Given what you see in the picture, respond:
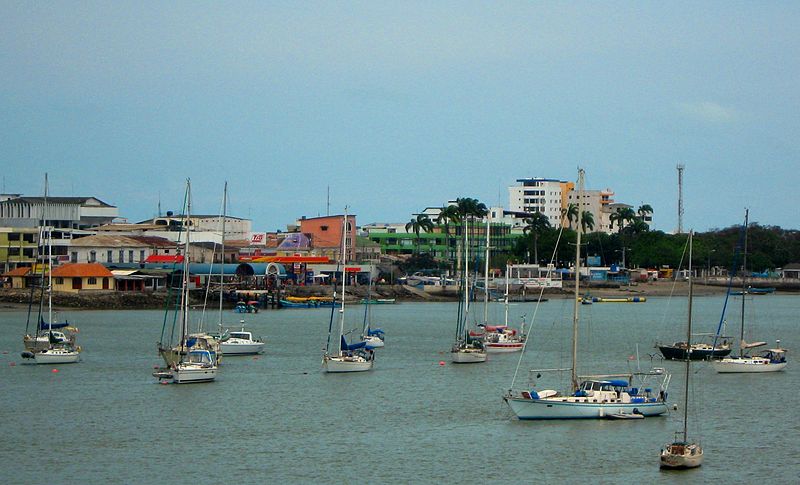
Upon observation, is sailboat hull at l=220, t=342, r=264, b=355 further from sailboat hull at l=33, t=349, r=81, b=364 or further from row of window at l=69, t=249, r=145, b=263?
row of window at l=69, t=249, r=145, b=263

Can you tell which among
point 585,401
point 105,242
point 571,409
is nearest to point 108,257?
point 105,242

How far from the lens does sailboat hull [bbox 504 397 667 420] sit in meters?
48.3

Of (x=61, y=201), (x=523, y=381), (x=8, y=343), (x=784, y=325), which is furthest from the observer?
(x=61, y=201)

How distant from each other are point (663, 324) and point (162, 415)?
77.1 metres

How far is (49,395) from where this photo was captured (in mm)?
58344

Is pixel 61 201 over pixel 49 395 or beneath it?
over

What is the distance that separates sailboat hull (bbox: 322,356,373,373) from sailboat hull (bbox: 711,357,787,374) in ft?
64.9

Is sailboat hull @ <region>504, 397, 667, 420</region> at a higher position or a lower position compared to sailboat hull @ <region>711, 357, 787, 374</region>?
lower

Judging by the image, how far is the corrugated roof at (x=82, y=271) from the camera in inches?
5256

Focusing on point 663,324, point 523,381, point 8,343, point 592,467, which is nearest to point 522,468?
point 592,467

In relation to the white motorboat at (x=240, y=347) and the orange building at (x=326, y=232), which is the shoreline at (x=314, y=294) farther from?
the white motorboat at (x=240, y=347)

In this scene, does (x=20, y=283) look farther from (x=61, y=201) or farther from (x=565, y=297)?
(x=565, y=297)

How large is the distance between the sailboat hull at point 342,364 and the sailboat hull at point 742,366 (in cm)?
1978

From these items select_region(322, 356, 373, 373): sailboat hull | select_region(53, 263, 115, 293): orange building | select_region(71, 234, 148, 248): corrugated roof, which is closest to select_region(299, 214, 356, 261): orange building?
select_region(71, 234, 148, 248): corrugated roof
